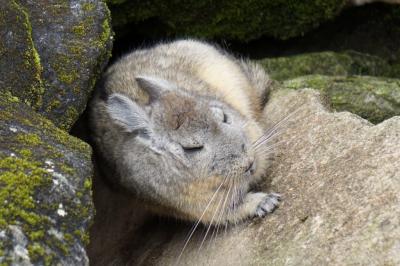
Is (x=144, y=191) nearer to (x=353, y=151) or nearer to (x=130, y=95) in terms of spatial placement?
(x=130, y=95)

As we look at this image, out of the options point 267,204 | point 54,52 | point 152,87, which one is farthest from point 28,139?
point 267,204

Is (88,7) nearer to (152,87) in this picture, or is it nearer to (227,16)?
(152,87)

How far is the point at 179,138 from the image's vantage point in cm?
616

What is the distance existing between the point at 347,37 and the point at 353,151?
3.87m

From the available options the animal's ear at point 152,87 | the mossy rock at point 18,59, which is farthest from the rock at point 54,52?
the animal's ear at point 152,87

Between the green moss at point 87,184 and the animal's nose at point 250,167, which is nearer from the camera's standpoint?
the green moss at point 87,184

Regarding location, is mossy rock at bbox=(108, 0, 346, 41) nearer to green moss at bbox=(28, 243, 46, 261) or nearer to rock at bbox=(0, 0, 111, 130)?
rock at bbox=(0, 0, 111, 130)

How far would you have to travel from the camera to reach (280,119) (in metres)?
7.21

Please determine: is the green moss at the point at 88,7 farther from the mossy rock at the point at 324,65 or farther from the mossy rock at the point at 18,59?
the mossy rock at the point at 324,65

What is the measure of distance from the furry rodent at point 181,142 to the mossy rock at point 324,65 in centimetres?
138

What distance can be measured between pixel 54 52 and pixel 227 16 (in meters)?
3.02

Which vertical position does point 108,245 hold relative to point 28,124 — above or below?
below

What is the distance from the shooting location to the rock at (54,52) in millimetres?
5703

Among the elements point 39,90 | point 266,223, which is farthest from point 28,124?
point 266,223
